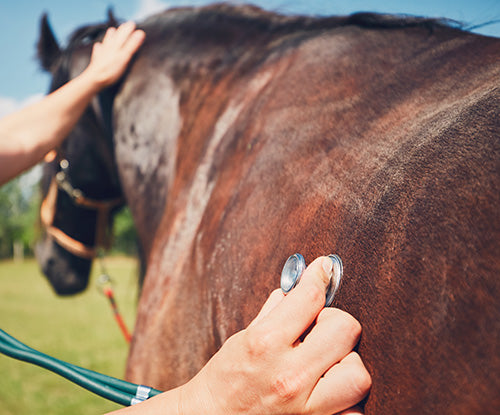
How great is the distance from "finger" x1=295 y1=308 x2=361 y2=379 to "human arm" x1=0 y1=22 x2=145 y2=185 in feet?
3.44

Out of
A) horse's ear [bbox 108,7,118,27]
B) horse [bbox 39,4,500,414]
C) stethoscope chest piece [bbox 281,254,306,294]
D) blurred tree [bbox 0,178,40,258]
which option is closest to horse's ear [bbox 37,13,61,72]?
horse's ear [bbox 108,7,118,27]

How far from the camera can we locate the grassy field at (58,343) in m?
4.05

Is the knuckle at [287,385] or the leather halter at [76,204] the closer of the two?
the knuckle at [287,385]

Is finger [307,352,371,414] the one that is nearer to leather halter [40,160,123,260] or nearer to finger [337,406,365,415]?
finger [337,406,365,415]

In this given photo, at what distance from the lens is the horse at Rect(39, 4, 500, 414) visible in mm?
501

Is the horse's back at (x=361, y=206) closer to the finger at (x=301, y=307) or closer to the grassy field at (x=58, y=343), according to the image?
the finger at (x=301, y=307)

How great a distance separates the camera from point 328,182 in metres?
0.79

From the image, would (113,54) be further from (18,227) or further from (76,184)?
(18,227)

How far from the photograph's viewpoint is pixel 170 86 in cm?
174

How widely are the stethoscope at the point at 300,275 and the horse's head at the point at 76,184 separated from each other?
5.10 ft

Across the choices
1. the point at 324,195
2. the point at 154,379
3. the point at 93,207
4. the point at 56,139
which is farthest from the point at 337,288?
the point at 93,207

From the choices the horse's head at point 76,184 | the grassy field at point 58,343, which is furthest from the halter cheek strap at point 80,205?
the grassy field at point 58,343

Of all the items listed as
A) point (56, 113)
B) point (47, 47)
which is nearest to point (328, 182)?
point (56, 113)

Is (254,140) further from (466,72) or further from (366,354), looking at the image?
(366,354)
